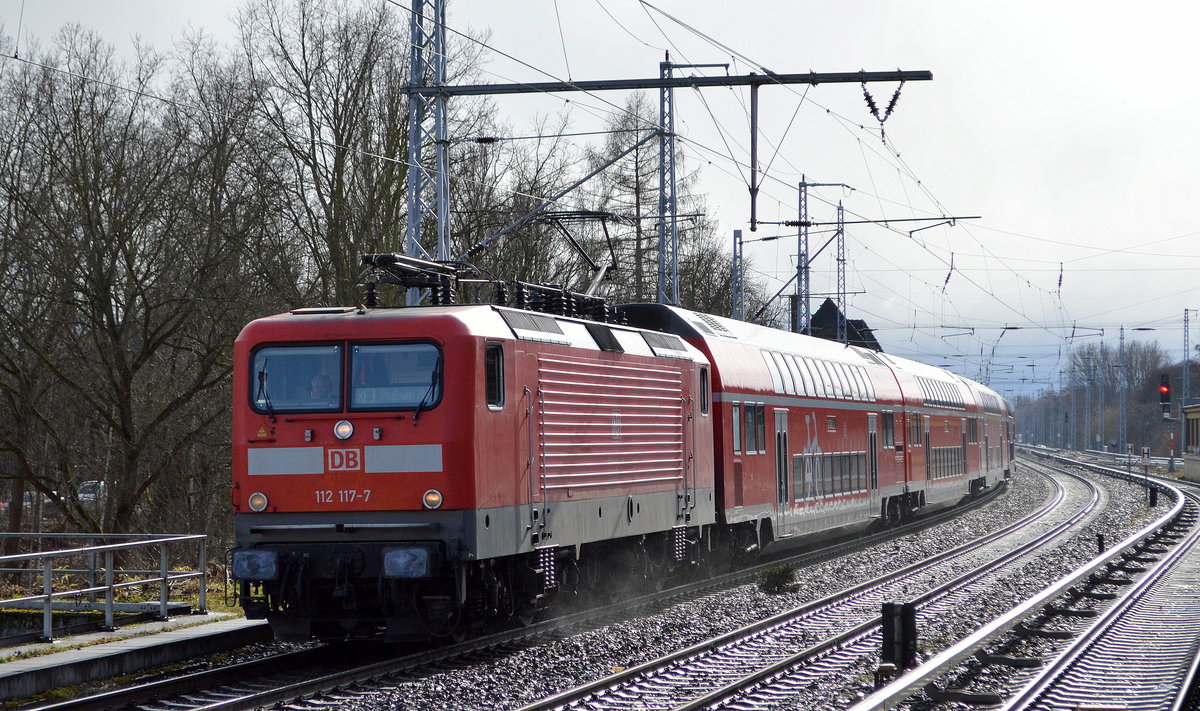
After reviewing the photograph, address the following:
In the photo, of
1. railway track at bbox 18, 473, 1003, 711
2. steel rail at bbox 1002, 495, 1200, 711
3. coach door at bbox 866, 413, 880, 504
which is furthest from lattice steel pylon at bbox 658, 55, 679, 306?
railway track at bbox 18, 473, 1003, 711

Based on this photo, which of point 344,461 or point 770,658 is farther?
point 770,658

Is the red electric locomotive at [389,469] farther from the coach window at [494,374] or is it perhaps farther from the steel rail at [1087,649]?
the steel rail at [1087,649]

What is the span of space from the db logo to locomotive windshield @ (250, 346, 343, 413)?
40 cm

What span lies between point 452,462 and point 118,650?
10.2 feet

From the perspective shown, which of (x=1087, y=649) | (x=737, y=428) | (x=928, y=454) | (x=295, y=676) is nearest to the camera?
(x=295, y=676)

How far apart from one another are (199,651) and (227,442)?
1142 centimetres

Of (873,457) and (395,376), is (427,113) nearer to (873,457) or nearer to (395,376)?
(395,376)

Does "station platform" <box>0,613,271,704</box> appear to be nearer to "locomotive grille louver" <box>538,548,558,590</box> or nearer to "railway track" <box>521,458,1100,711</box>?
"locomotive grille louver" <box>538,548,558,590</box>

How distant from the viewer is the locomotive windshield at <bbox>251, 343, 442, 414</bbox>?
39.1ft

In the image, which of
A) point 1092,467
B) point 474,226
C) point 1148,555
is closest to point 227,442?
point 474,226

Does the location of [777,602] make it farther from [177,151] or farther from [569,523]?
[177,151]

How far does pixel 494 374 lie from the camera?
1227 centimetres

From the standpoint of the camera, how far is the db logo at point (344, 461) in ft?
38.8

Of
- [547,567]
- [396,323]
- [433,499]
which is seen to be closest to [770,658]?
[547,567]
